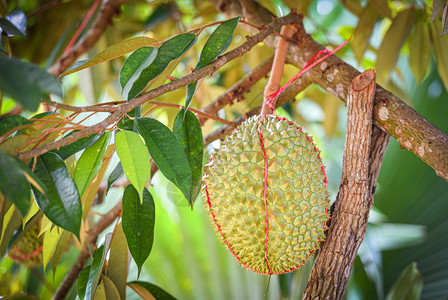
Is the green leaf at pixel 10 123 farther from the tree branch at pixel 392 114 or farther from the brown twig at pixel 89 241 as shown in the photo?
the tree branch at pixel 392 114

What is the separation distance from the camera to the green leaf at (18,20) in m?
0.67

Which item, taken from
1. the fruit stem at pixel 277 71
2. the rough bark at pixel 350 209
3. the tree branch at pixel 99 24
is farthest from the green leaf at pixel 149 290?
the tree branch at pixel 99 24

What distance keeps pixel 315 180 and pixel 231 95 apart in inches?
15.6

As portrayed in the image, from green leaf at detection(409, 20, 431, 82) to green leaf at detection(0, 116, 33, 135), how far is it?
0.91 meters

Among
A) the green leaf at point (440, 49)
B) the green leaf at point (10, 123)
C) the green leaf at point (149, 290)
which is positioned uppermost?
the green leaf at point (440, 49)

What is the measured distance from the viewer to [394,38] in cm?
97

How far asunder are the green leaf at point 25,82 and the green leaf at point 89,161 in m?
0.19

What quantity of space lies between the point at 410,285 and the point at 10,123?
99cm

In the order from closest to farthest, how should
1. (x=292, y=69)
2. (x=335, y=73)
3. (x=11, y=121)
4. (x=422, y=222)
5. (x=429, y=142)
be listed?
1. (x=11, y=121)
2. (x=429, y=142)
3. (x=335, y=73)
4. (x=292, y=69)
5. (x=422, y=222)

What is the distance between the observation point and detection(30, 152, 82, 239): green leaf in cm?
48

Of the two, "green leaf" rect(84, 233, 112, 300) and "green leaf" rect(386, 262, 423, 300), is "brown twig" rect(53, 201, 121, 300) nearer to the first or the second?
"green leaf" rect(84, 233, 112, 300)

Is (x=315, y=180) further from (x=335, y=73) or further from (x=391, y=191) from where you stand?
(x=391, y=191)

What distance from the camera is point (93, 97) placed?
1204 mm

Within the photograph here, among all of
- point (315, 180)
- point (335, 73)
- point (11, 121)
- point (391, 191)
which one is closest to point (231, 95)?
point (335, 73)
